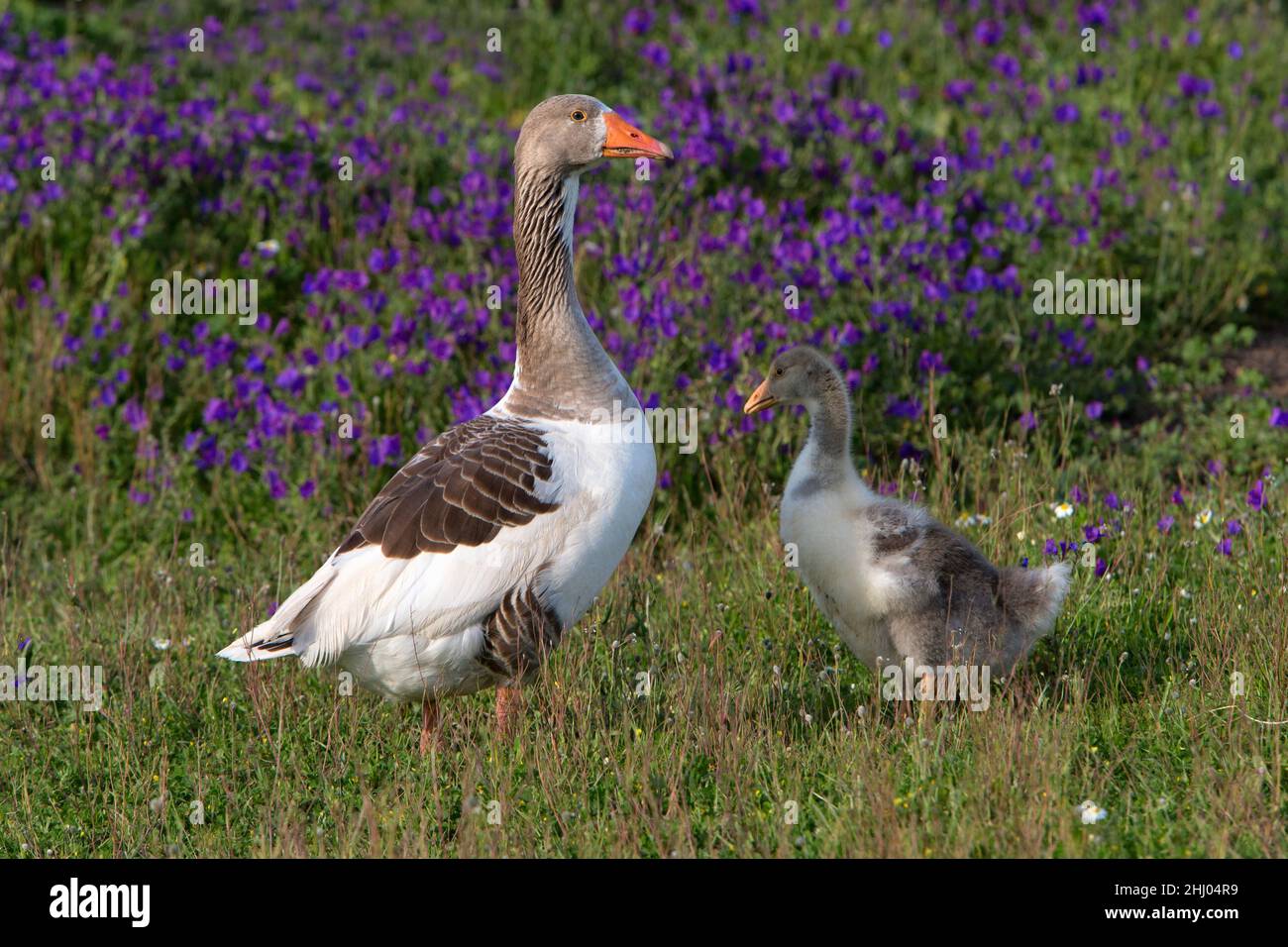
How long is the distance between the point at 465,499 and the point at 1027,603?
2.16 meters

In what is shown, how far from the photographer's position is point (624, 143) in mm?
5957

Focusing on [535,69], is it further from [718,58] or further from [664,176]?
[664,176]

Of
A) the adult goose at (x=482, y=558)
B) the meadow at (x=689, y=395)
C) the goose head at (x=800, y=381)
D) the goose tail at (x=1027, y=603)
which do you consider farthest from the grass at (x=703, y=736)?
the goose head at (x=800, y=381)

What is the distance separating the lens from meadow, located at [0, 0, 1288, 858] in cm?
521

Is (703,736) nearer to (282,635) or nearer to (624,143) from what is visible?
(282,635)

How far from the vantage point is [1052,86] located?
11.4 m

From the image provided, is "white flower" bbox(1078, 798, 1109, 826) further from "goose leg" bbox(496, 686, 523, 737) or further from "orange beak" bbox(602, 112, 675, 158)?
A: "orange beak" bbox(602, 112, 675, 158)

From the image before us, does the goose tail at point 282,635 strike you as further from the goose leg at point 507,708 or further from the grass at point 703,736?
the goose leg at point 507,708

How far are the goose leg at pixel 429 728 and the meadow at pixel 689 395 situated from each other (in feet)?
0.30

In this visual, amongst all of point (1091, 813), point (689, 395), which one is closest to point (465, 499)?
point (1091, 813)

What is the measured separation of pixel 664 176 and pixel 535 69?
3.37 metres

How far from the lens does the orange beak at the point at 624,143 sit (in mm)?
5957

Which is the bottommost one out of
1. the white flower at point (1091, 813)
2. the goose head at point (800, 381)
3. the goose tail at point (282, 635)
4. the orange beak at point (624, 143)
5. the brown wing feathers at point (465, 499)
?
the white flower at point (1091, 813)

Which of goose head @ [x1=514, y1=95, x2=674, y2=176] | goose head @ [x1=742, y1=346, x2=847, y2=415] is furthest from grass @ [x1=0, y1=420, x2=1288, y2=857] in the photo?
goose head @ [x1=514, y1=95, x2=674, y2=176]
